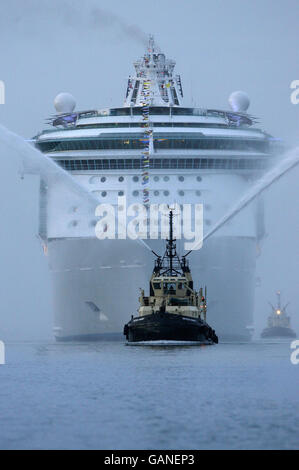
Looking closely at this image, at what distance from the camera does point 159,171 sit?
7544cm

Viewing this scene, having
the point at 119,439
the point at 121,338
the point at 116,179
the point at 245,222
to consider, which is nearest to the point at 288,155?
the point at 245,222

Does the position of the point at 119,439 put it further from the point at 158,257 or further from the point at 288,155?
the point at 288,155

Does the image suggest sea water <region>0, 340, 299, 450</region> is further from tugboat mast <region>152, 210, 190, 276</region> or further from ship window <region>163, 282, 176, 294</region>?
tugboat mast <region>152, 210, 190, 276</region>

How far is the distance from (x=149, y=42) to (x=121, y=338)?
26.3 metres

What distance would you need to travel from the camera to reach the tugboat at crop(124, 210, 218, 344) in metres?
67.3

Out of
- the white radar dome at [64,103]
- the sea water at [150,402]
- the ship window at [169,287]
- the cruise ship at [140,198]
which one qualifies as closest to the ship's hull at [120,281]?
the cruise ship at [140,198]

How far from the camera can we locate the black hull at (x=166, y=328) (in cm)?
6712

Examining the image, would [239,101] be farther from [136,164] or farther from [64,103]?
[136,164]

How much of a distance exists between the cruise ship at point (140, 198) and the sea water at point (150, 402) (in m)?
15.4

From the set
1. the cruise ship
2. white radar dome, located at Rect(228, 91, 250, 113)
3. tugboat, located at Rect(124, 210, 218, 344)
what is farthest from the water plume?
white radar dome, located at Rect(228, 91, 250, 113)

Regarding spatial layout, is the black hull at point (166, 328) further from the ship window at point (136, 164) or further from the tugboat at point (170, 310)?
the ship window at point (136, 164)

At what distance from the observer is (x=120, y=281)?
74.4 metres

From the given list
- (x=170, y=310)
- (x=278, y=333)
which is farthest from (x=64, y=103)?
(x=278, y=333)

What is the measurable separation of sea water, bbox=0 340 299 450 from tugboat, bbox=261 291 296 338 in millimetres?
80918
